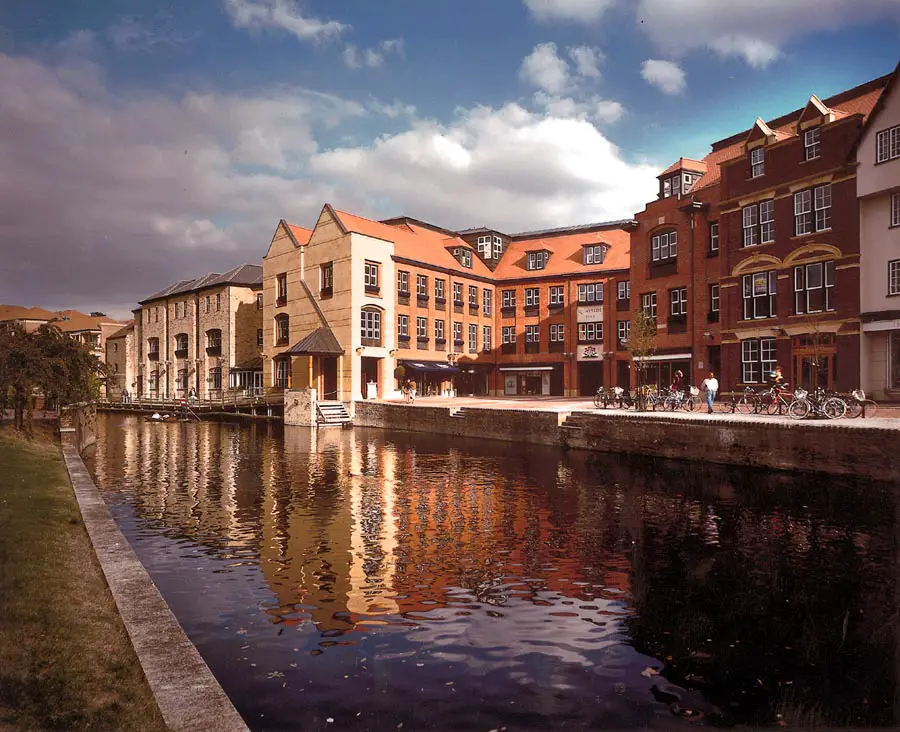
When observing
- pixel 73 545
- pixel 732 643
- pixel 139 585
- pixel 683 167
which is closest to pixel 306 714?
pixel 139 585

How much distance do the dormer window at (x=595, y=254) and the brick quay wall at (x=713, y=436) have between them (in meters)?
24.3

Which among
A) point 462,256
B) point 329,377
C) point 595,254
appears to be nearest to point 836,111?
point 595,254

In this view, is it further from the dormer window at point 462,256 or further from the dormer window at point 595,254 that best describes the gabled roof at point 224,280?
the dormer window at point 595,254

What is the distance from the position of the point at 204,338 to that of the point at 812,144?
48803mm

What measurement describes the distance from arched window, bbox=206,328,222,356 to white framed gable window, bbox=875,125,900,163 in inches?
1907

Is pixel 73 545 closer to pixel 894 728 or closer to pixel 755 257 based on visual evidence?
pixel 894 728

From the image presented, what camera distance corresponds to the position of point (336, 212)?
42.7 meters

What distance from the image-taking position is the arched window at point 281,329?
46.6 metres

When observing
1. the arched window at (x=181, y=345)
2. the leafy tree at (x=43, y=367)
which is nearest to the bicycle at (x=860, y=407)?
the leafy tree at (x=43, y=367)

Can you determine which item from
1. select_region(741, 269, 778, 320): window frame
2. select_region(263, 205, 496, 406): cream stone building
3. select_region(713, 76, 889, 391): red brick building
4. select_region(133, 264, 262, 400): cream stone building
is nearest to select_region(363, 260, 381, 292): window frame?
select_region(263, 205, 496, 406): cream stone building

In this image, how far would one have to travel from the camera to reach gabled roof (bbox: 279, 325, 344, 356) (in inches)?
1545

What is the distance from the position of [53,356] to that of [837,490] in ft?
87.0

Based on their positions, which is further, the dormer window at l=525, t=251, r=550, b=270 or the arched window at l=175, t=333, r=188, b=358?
the arched window at l=175, t=333, r=188, b=358

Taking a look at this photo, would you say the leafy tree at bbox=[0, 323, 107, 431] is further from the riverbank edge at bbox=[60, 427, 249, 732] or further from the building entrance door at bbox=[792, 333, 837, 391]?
the building entrance door at bbox=[792, 333, 837, 391]
